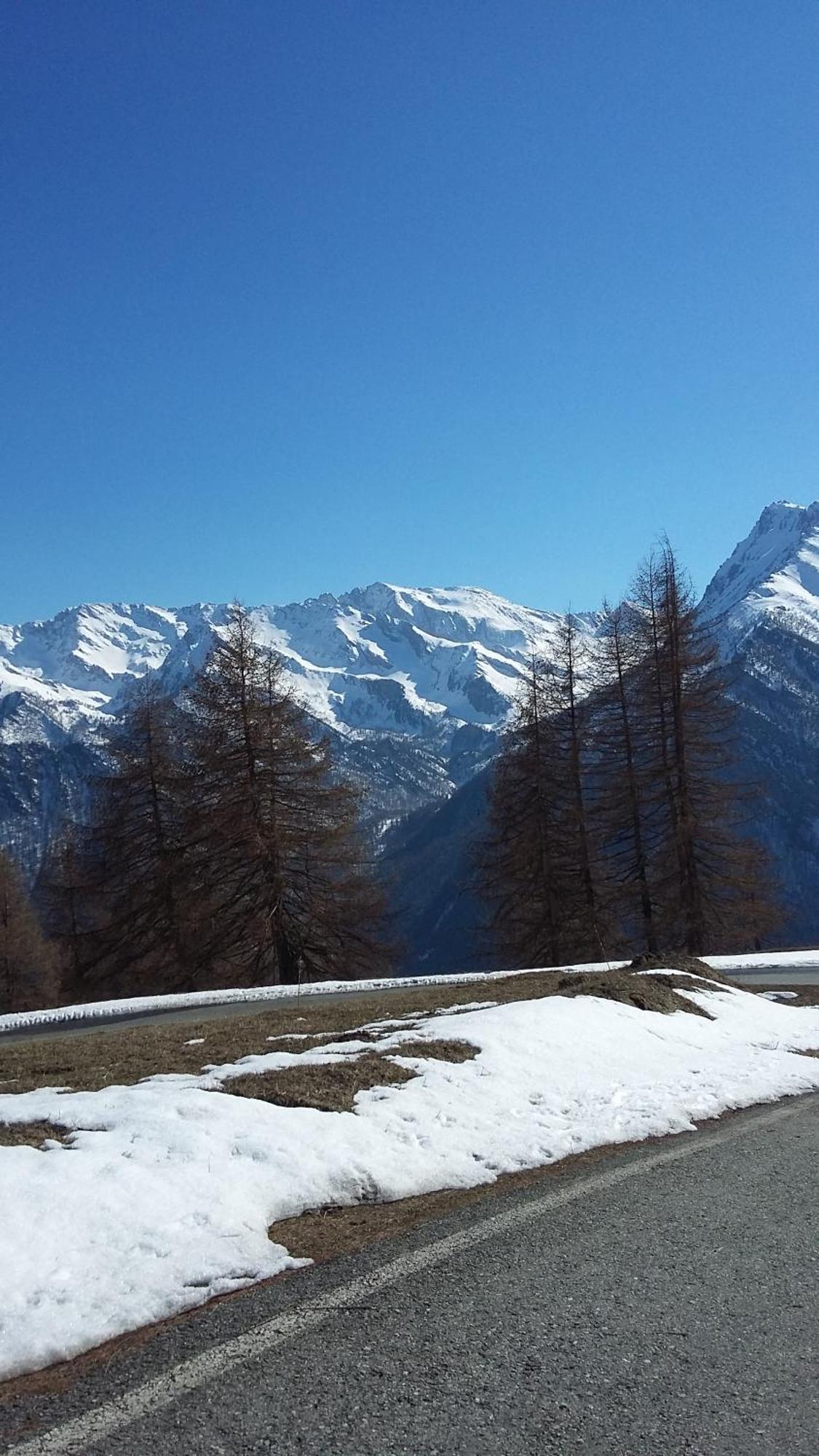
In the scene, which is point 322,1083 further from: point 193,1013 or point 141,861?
point 141,861

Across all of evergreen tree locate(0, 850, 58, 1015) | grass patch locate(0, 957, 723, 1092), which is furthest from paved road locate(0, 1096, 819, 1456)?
evergreen tree locate(0, 850, 58, 1015)

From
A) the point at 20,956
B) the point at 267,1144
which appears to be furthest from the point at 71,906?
the point at 267,1144

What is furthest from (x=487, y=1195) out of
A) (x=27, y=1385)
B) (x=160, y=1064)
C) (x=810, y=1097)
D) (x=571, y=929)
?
(x=571, y=929)

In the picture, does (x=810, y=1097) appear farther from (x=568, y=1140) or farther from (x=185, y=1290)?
(x=185, y=1290)

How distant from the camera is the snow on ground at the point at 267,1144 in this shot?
435 centimetres

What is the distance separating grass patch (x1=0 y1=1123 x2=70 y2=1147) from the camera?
5.86 metres

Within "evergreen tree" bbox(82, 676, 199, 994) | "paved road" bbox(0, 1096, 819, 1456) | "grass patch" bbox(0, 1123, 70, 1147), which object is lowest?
"paved road" bbox(0, 1096, 819, 1456)

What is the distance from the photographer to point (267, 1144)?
19.9ft

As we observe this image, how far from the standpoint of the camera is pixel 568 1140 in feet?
23.7

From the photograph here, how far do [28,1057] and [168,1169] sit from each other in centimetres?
579

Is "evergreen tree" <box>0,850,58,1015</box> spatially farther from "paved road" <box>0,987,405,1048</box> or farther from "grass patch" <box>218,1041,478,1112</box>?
"grass patch" <box>218,1041,478,1112</box>

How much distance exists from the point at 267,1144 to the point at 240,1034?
206 inches

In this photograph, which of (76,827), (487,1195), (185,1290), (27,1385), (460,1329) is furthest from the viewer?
(76,827)

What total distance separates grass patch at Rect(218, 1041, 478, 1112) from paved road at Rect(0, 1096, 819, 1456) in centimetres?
199
